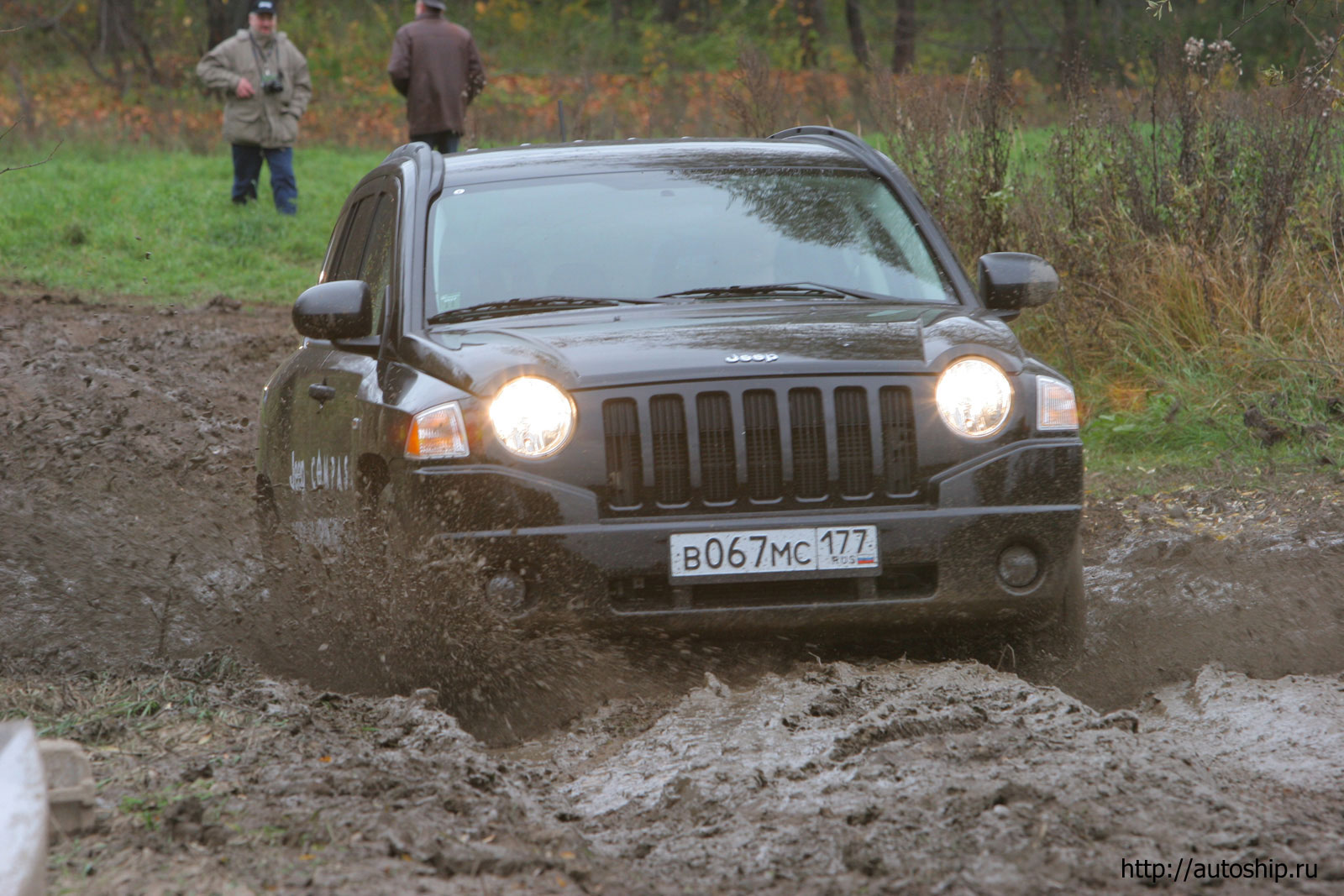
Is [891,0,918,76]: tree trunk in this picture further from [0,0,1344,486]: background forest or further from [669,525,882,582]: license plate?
[669,525,882,582]: license plate

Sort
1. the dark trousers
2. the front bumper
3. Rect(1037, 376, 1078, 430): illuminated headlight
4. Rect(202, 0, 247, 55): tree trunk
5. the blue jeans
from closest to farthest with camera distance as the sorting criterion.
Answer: the front bumper, Rect(1037, 376, 1078, 430): illuminated headlight, the dark trousers, the blue jeans, Rect(202, 0, 247, 55): tree trunk

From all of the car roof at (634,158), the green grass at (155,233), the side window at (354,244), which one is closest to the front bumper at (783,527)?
the car roof at (634,158)

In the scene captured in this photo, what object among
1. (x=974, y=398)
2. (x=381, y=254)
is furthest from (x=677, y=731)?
(x=381, y=254)

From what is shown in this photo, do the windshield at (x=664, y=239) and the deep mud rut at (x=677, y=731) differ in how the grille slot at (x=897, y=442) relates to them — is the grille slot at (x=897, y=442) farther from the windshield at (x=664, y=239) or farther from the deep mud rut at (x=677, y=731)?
the windshield at (x=664, y=239)

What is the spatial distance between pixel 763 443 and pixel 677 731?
2.76ft

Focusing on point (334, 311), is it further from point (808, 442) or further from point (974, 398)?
point (974, 398)

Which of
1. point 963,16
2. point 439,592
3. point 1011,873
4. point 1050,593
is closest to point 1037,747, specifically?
point 1011,873

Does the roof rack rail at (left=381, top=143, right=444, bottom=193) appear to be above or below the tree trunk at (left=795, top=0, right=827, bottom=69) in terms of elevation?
below

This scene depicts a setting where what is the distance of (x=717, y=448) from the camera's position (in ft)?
14.6

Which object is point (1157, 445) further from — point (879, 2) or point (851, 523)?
point (879, 2)

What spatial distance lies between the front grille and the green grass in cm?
1102

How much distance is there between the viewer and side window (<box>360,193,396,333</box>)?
215 inches

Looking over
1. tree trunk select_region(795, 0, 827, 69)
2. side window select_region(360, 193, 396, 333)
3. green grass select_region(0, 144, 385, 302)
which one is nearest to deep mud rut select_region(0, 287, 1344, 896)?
side window select_region(360, 193, 396, 333)

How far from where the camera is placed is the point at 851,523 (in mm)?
4457
